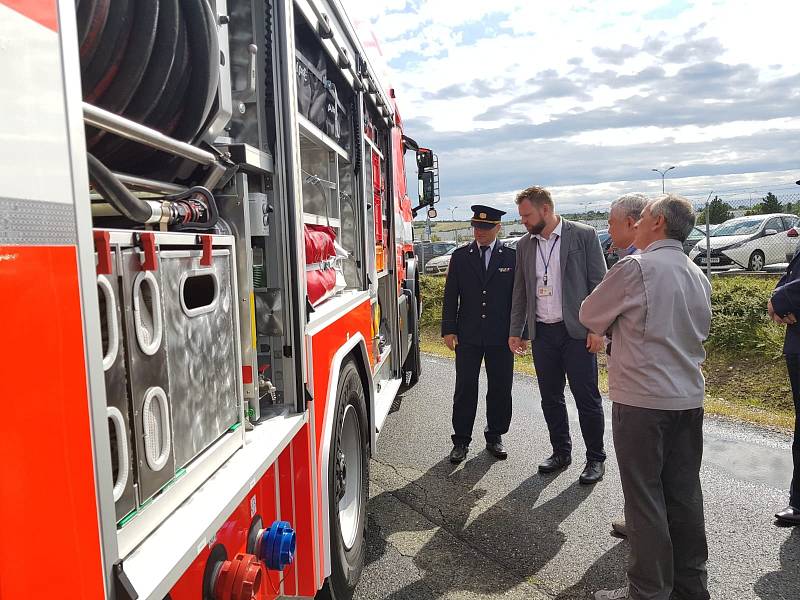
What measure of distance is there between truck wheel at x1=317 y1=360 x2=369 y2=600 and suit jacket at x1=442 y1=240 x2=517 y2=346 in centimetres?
159

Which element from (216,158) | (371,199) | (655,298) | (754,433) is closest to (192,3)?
(216,158)

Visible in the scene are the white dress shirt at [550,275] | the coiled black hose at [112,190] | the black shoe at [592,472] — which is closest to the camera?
the coiled black hose at [112,190]

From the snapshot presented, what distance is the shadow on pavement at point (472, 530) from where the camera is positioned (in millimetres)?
3074

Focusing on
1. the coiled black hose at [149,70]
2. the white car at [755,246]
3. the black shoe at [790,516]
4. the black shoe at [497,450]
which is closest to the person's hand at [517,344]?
the black shoe at [497,450]

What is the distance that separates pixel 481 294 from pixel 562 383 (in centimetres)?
86

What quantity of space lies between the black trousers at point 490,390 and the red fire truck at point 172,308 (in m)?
1.65

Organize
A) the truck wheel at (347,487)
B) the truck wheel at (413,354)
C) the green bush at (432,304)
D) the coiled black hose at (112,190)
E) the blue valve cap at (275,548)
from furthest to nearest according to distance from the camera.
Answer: the green bush at (432,304)
the truck wheel at (413,354)
the truck wheel at (347,487)
the blue valve cap at (275,548)
the coiled black hose at (112,190)

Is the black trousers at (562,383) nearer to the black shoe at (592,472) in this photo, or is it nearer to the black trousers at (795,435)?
the black shoe at (592,472)

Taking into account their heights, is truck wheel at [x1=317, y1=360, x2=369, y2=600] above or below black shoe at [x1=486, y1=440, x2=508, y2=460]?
above

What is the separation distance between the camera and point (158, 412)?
51.1 inches

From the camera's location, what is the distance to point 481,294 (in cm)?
466

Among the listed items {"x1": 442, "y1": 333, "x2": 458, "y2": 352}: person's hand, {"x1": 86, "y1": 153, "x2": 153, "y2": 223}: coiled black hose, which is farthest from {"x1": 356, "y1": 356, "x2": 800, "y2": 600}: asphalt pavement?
{"x1": 86, "y1": 153, "x2": 153, "y2": 223}: coiled black hose

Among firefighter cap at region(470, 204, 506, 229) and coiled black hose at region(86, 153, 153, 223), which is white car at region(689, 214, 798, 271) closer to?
A: firefighter cap at region(470, 204, 506, 229)

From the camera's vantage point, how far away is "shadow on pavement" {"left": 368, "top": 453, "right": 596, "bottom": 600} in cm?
307
